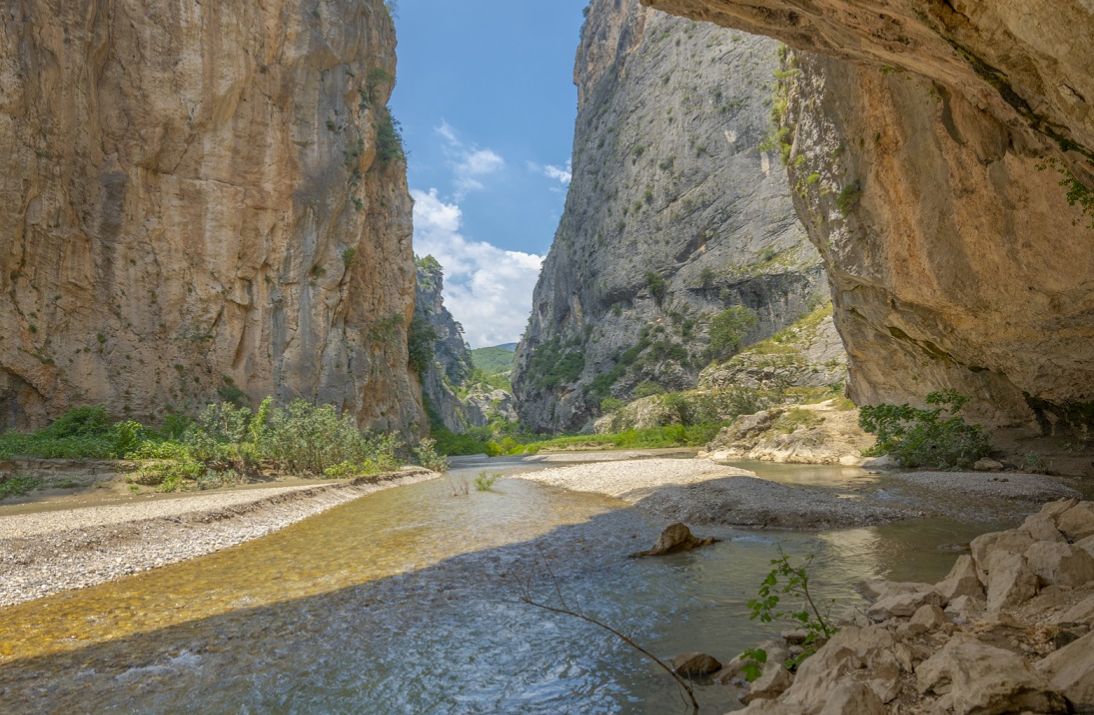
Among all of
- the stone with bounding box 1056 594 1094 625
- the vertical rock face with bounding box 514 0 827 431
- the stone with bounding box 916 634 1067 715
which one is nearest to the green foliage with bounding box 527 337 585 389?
the vertical rock face with bounding box 514 0 827 431

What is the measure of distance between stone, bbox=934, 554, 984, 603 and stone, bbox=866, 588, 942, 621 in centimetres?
10

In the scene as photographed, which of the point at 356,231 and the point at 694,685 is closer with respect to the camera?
the point at 694,685

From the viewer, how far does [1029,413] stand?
816 inches

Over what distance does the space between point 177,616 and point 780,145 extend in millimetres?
23892

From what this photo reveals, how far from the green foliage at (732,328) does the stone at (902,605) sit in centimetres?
6685

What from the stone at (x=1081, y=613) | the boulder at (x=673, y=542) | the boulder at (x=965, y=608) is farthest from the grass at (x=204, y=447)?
the stone at (x=1081, y=613)

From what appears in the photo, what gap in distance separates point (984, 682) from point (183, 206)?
38.9 meters

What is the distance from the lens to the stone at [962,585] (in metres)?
5.47

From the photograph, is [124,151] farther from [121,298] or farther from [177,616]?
[177,616]

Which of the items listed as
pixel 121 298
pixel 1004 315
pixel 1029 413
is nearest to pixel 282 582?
pixel 1004 315

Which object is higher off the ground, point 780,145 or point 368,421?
point 780,145

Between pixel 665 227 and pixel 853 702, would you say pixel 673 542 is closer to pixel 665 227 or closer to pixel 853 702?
pixel 853 702

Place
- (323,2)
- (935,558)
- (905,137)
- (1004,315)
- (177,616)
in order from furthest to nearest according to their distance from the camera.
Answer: (323,2) → (1004,315) → (905,137) → (935,558) → (177,616)

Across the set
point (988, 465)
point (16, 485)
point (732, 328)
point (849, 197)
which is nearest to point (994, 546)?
point (849, 197)
